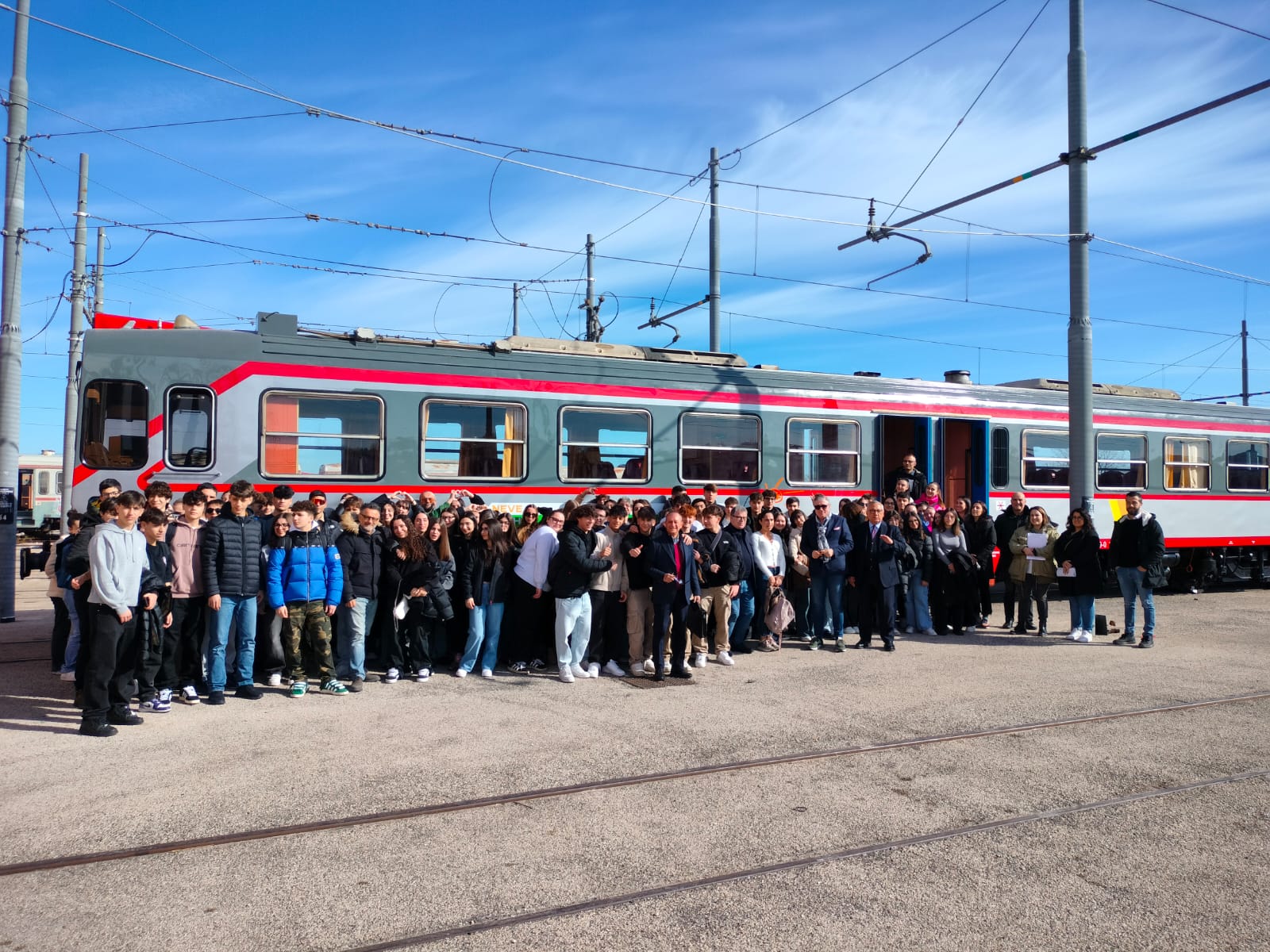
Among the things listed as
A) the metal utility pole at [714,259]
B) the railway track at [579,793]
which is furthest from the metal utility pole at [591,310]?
the railway track at [579,793]

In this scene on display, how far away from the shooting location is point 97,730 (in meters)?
6.74

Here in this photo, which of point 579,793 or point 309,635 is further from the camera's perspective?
point 309,635

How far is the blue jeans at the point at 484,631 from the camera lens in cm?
915

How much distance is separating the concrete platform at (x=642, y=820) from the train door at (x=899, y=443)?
589 cm

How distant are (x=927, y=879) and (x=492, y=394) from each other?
8.37 metres

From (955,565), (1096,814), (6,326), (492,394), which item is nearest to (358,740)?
(1096,814)

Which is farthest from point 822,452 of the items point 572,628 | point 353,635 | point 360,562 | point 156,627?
point 156,627

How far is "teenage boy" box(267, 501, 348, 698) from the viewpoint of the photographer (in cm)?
820

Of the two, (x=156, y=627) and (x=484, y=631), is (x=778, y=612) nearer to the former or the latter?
(x=484, y=631)

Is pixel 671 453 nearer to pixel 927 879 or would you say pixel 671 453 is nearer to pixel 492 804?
pixel 492 804

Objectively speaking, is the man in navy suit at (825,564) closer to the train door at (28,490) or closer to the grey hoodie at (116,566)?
the grey hoodie at (116,566)

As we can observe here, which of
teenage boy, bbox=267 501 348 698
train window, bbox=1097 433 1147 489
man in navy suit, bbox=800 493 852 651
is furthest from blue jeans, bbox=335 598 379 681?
train window, bbox=1097 433 1147 489

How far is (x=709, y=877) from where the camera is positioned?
4.45m

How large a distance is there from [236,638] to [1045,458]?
13.2m
